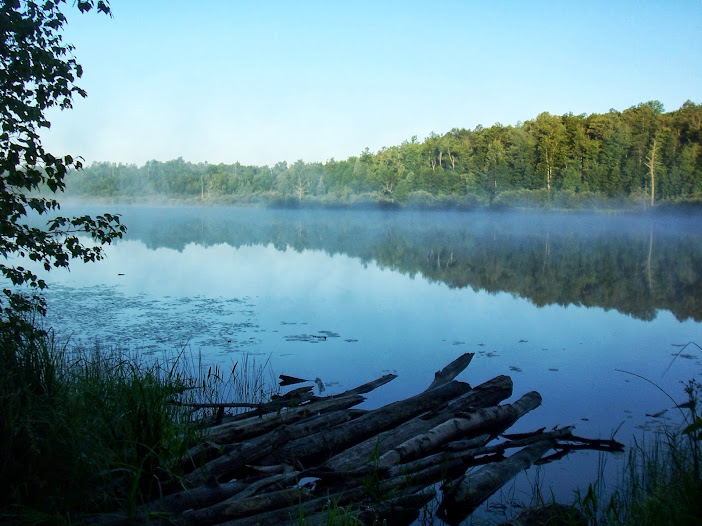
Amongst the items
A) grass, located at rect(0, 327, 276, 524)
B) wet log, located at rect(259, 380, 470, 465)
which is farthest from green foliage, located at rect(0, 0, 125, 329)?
wet log, located at rect(259, 380, 470, 465)

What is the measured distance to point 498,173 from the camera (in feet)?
205

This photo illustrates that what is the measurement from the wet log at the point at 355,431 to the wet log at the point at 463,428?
47cm

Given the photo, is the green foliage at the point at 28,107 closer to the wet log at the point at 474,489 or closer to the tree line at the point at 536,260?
the wet log at the point at 474,489

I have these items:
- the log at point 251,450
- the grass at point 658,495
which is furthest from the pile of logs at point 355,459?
the grass at point 658,495

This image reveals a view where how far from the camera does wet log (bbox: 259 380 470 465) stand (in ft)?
15.0

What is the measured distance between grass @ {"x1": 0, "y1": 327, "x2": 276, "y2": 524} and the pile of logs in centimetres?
21

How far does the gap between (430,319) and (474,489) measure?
6.86 meters

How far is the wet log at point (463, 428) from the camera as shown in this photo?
4.47m

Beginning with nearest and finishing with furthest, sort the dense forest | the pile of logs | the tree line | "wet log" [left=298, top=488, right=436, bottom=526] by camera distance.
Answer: "wet log" [left=298, top=488, right=436, bottom=526]
the pile of logs
the tree line
the dense forest

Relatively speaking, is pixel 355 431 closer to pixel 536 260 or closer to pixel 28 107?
pixel 28 107

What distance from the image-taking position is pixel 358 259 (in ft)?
66.8

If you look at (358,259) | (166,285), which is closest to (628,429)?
(166,285)

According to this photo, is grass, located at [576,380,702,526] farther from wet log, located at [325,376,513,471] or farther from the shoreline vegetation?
wet log, located at [325,376,513,471]

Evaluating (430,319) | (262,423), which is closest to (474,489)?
(262,423)
